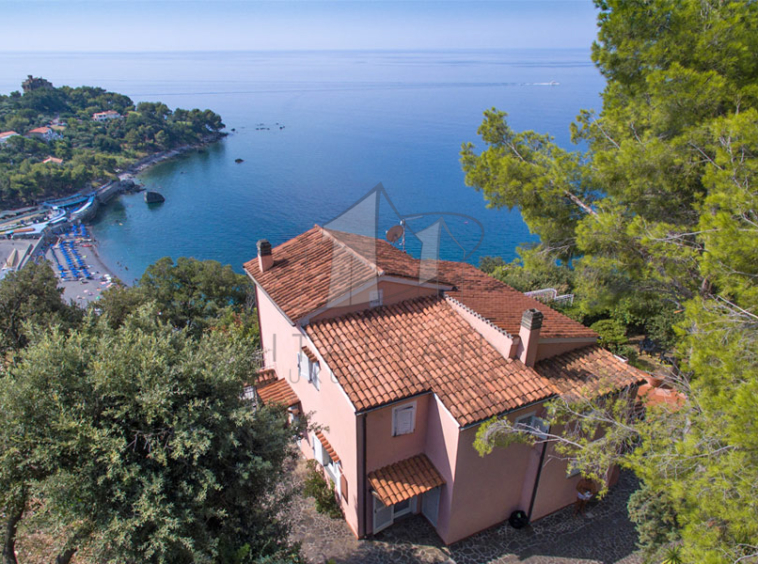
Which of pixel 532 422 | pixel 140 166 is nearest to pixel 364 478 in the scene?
pixel 532 422

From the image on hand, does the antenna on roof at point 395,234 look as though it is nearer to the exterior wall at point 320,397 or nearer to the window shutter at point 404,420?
the exterior wall at point 320,397

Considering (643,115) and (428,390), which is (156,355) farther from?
(643,115)

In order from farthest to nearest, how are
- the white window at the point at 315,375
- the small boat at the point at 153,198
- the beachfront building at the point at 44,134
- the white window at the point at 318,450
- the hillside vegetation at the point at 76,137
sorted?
the beachfront building at the point at 44,134 → the small boat at the point at 153,198 → the hillside vegetation at the point at 76,137 → the white window at the point at 318,450 → the white window at the point at 315,375

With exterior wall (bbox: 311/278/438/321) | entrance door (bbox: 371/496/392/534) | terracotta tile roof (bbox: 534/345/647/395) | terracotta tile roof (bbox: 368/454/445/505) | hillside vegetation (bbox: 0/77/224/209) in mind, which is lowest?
hillside vegetation (bbox: 0/77/224/209)

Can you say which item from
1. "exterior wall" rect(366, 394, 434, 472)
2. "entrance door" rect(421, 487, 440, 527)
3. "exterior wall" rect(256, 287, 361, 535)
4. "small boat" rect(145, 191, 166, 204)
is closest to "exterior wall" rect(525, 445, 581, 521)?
"entrance door" rect(421, 487, 440, 527)

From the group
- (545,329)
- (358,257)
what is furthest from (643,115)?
(358,257)

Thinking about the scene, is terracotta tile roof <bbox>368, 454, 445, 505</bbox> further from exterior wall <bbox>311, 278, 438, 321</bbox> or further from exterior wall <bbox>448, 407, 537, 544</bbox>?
exterior wall <bbox>311, 278, 438, 321</bbox>

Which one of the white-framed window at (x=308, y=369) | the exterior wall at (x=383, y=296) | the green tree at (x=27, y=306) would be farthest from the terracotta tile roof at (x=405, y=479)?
the green tree at (x=27, y=306)
